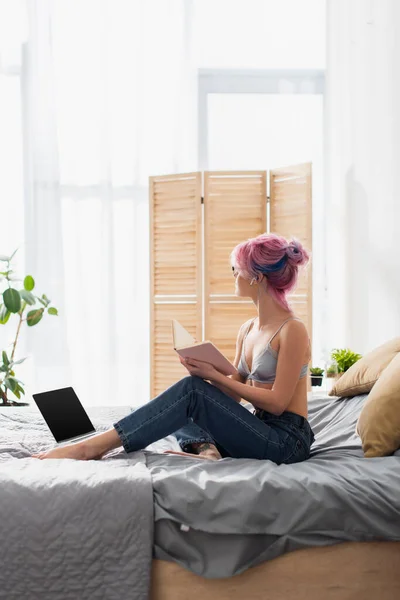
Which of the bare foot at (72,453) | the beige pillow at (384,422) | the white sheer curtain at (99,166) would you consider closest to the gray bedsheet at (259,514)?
the beige pillow at (384,422)

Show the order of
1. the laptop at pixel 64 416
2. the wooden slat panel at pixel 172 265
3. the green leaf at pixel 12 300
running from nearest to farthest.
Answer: the laptop at pixel 64 416 < the green leaf at pixel 12 300 < the wooden slat panel at pixel 172 265

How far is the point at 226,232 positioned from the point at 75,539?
306cm

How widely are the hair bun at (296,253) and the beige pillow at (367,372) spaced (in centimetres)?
47

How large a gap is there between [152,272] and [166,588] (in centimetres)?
309

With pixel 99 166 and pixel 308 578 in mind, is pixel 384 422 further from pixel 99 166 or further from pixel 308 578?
pixel 99 166

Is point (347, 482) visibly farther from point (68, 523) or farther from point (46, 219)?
point (46, 219)

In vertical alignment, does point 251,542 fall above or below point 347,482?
below

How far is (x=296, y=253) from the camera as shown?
7.98 ft

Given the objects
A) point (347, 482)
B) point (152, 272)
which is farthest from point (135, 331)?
point (347, 482)

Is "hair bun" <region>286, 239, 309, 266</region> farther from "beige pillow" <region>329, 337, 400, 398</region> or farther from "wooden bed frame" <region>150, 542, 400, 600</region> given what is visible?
"wooden bed frame" <region>150, 542, 400, 600</region>

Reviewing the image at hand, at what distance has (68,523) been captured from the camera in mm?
1752

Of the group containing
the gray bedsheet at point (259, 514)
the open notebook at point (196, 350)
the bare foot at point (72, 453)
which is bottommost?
the gray bedsheet at point (259, 514)

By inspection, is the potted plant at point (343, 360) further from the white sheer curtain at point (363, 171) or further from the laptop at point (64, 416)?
the laptop at point (64, 416)

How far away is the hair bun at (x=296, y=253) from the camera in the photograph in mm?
2424
